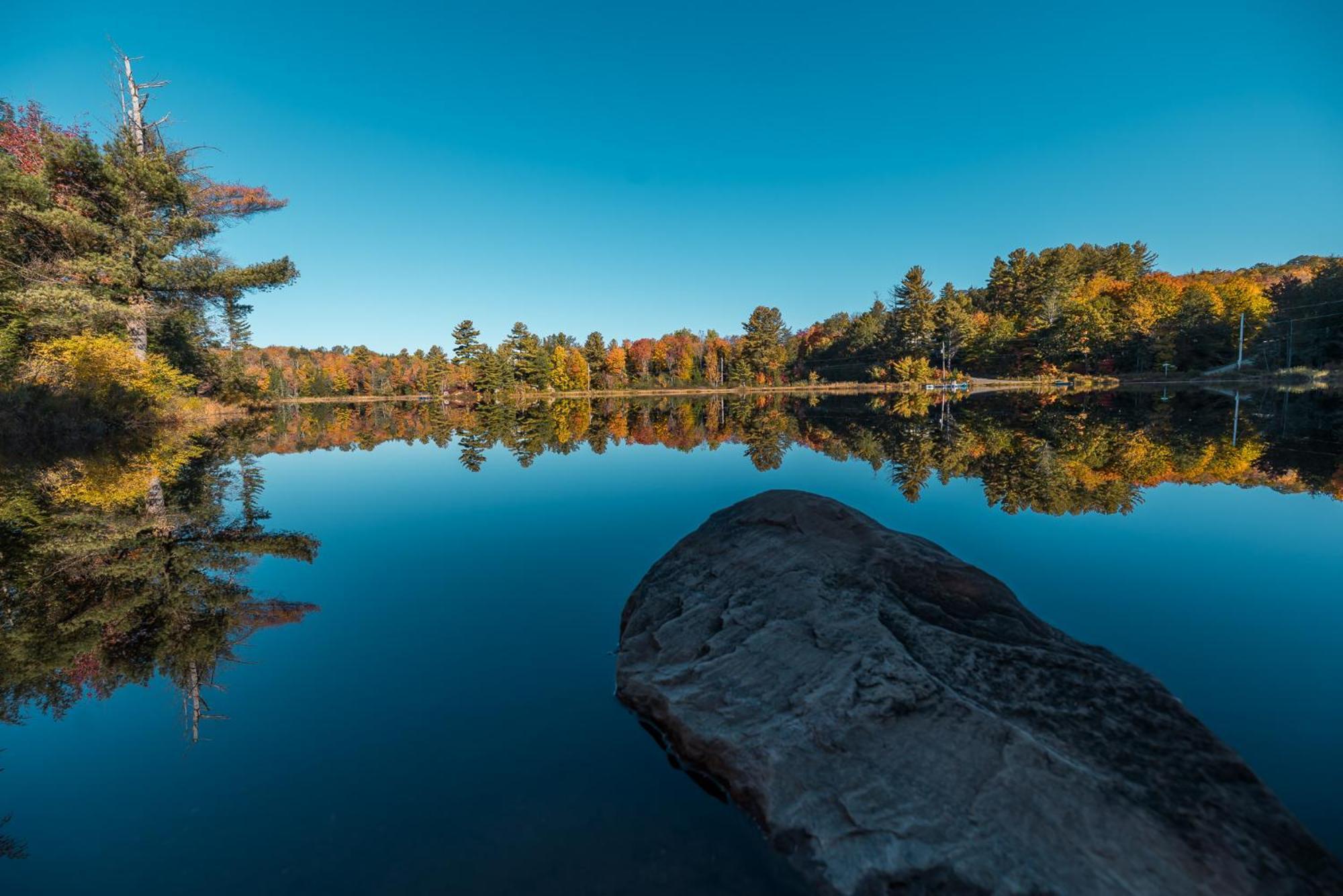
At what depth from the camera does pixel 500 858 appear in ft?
7.67

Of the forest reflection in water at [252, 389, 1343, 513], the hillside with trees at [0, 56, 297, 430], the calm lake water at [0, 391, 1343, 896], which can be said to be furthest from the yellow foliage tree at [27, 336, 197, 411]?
the calm lake water at [0, 391, 1343, 896]

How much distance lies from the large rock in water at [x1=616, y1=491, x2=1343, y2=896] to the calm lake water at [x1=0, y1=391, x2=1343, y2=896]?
31 cm

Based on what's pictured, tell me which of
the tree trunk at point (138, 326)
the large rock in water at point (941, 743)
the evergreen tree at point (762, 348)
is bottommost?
the large rock in water at point (941, 743)

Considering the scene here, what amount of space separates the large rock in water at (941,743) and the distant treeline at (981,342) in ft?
119

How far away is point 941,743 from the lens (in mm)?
2375

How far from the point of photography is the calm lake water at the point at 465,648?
2432mm

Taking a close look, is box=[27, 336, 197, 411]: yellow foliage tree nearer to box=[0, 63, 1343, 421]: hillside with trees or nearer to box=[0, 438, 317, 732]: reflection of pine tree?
Answer: box=[0, 63, 1343, 421]: hillside with trees

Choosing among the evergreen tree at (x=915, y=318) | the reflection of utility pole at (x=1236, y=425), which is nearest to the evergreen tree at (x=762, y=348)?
the evergreen tree at (x=915, y=318)

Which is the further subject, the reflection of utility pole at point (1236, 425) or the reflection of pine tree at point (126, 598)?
the reflection of utility pole at point (1236, 425)

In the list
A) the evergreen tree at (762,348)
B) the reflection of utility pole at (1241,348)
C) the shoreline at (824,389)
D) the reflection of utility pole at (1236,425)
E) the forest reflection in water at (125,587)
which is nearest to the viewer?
the forest reflection in water at (125,587)

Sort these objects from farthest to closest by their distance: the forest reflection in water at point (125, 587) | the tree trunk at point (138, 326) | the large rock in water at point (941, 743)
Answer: the tree trunk at point (138, 326)
the forest reflection in water at point (125, 587)
the large rock in water at point (941, 743)

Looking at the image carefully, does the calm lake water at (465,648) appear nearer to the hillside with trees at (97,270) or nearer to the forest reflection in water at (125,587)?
the forest reflection in water at (125,587)

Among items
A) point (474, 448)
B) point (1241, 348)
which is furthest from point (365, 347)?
point (1241, 348)

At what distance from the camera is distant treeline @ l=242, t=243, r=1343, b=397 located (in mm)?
42688
